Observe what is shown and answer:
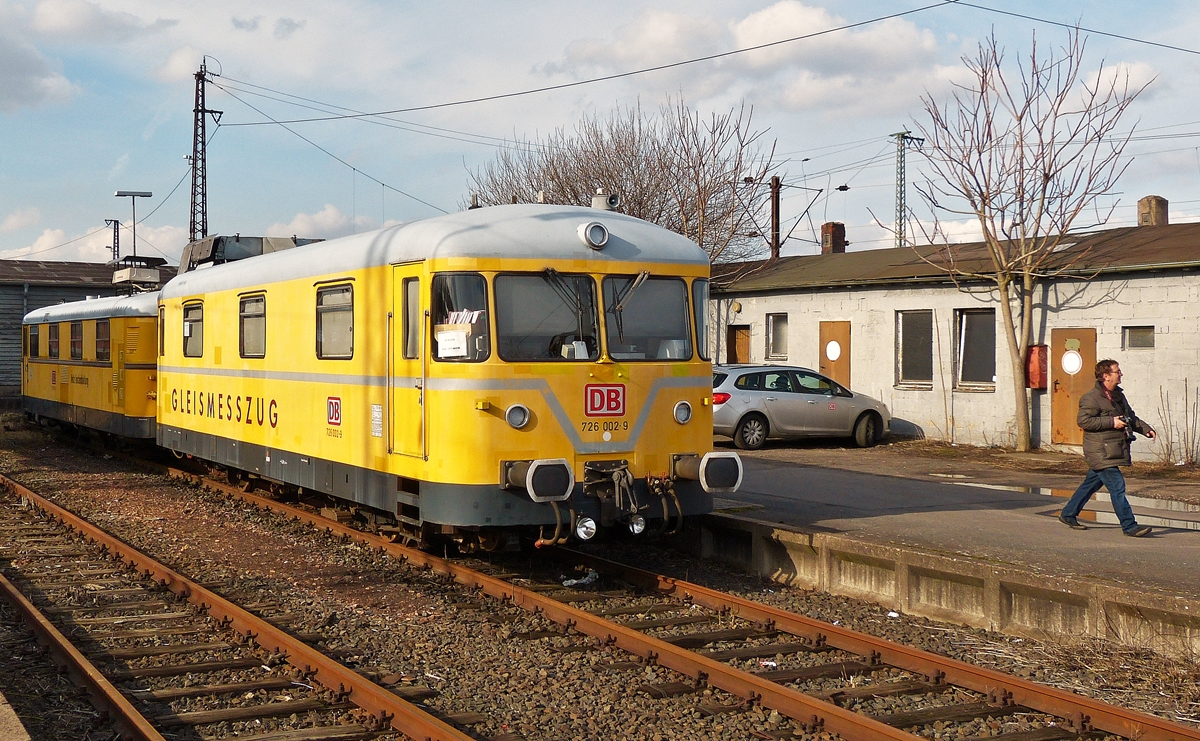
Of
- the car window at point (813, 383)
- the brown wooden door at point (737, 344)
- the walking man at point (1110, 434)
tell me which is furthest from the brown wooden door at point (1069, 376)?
the walking man at point (1110, 434)

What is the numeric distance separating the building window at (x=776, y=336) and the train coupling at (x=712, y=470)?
1616cm

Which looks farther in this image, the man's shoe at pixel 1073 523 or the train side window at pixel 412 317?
the man's shoe at pixel 1073 523

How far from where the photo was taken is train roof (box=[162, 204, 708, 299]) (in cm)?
883

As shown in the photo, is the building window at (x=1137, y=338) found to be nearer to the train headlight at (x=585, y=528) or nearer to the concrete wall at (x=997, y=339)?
the concrete wall at (x=997, y=339)

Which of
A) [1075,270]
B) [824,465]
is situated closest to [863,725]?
[824,465]

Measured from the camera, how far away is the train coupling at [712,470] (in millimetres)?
9227

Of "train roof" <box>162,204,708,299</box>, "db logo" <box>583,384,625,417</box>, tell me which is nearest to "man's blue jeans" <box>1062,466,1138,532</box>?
"train roof" <box>162,204,708,299</box>

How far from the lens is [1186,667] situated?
6953 millimetres

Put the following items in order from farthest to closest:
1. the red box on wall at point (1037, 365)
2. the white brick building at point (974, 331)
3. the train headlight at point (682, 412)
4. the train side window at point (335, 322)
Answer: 1. the red box on wall at point (1037, 365)
2. the white brick building at point (974, 331)
3. the train side window at point (335, 322)
4. the train headlight at point (682, 412)

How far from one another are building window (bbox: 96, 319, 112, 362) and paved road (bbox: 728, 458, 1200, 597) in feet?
36.0

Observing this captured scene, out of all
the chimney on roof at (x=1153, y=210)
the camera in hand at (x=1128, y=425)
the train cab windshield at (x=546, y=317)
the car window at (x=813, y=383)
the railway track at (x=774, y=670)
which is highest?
the chimney on roof at (x=1153, y=210)

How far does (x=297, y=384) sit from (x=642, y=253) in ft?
13.3

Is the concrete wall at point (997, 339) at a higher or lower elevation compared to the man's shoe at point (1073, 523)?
higher

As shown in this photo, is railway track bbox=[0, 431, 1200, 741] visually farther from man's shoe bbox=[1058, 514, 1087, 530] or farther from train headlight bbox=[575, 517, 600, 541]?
man's shoe bbox=[1058, 514, 1087, 530]
